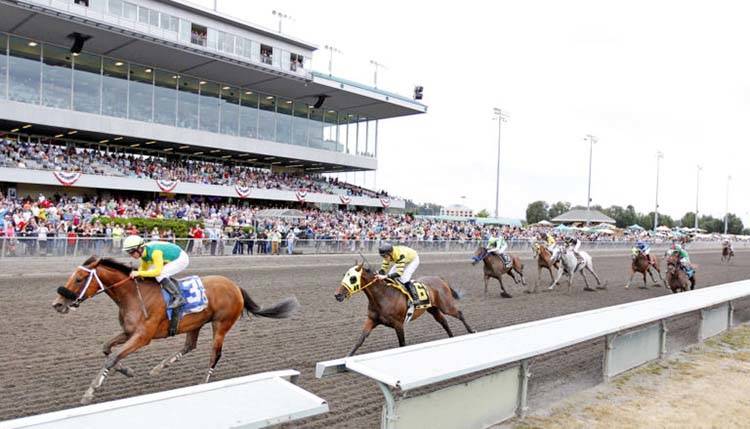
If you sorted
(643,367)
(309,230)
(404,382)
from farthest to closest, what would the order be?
(309,230) < (643,367) < (404,382)

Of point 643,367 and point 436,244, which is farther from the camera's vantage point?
point 436,244

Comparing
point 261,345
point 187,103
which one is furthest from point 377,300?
point 187,103

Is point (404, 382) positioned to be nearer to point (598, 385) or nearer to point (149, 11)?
point (598, 385)

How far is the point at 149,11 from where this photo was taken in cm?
3122

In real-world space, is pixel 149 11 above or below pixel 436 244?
above

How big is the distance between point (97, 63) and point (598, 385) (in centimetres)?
3266

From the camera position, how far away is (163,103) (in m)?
34.1

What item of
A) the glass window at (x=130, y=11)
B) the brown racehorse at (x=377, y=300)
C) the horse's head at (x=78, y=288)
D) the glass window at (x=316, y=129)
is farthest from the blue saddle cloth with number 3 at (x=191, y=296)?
the glass window at (x=316, y=129)

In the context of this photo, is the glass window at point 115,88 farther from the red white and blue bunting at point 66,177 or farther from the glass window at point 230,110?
the glass window at point 230,110

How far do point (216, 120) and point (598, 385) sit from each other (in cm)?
3442

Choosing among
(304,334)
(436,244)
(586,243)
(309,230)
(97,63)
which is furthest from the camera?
(586,243)

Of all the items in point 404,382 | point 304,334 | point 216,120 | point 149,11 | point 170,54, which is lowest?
point 304,334

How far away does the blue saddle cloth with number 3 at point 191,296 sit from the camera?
5621 millimetres

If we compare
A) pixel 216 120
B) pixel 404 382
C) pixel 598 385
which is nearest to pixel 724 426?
pixel 598 385
